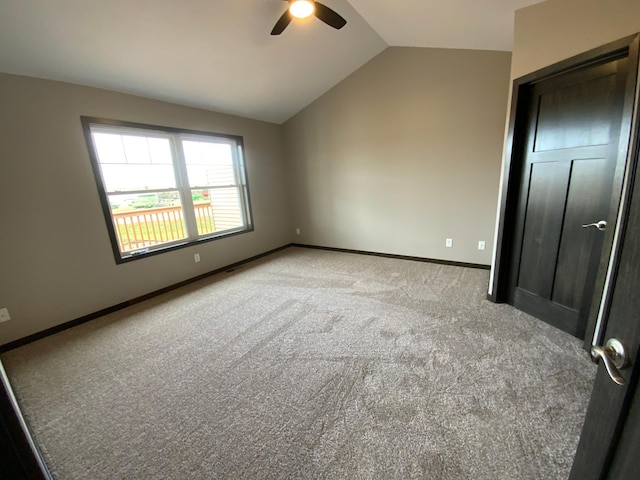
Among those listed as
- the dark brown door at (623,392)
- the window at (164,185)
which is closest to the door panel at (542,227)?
the dark brown door at (623,392)

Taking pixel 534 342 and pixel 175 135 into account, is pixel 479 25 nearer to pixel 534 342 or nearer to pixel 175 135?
pixel 534 342

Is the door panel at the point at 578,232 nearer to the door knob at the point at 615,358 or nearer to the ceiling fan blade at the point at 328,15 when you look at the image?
the door knob at the point at 615,358

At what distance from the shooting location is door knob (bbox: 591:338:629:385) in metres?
0.59

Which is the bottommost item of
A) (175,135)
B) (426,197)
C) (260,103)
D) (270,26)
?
(426,197)

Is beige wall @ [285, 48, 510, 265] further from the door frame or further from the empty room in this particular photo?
the door frame

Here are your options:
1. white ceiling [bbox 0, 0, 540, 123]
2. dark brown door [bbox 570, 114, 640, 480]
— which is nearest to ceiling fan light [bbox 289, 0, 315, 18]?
white ceiling [bbox 0, 0, 540, 123]

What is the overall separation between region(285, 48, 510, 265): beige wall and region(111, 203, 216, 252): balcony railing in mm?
2223

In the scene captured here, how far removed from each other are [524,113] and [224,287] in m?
3.66

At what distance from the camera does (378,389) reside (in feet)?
5.71

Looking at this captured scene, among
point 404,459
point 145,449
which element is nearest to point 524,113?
point 404,459

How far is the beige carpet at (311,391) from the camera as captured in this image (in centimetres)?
134

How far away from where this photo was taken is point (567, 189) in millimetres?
2131

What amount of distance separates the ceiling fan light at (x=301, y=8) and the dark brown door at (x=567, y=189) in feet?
6.40

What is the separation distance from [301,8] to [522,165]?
230 cm
